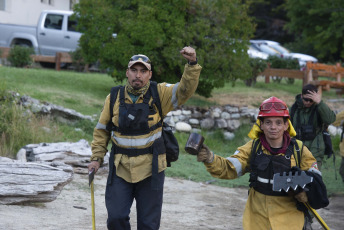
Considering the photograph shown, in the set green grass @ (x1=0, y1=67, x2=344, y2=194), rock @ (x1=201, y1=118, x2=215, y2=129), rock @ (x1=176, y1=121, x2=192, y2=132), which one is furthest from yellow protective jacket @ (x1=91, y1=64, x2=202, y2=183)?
rock @ (x1=201, y1=118, x2=215, y2=129)

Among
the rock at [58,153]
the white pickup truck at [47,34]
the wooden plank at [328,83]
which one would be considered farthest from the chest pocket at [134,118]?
the white pickup truck at [47,34]

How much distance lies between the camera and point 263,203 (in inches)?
170

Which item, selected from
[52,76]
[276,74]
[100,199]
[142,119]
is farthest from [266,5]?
[142,119]

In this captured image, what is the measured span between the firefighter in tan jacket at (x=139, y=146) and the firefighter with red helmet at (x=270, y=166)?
67 centimetres

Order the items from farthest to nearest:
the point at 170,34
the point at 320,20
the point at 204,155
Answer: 1. the point at 320,20
2. the point at 170,34
3. the point at 204,155

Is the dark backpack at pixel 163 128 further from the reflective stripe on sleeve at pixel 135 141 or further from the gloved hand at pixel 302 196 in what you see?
the gloved hand at pixel 302 196

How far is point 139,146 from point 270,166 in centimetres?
109

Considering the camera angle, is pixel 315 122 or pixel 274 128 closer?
pixel 274 128

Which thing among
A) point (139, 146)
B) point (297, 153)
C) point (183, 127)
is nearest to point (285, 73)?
point (183, 127)

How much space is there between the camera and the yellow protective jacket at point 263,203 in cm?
423

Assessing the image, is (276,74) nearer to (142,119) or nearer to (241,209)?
(241,209)

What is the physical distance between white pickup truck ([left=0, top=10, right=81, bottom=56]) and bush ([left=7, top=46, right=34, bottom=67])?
232 centimetres

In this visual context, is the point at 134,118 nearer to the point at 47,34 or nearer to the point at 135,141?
the point at 135,141

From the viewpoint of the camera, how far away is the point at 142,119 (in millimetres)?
4734
